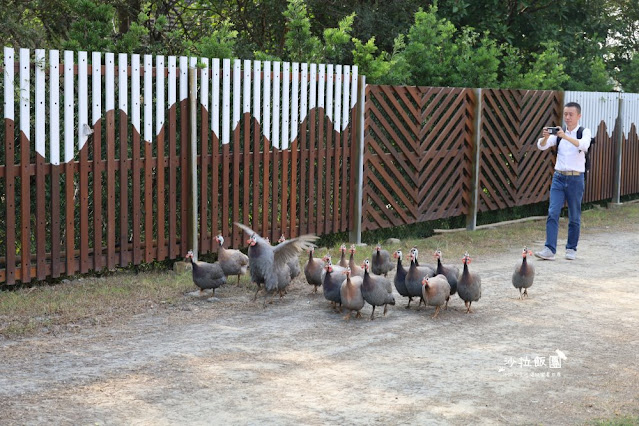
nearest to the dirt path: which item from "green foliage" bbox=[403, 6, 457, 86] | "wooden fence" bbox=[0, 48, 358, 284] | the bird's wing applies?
the bird's wing

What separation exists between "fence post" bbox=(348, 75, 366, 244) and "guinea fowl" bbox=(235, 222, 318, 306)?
339 cm

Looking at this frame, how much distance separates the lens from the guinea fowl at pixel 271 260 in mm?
7898

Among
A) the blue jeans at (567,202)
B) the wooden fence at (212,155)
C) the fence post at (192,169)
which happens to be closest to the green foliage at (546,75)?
the wooden fence at (212,155)

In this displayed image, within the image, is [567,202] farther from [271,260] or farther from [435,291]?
[271,260]

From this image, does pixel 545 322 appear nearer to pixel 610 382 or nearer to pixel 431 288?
pixel 431 288

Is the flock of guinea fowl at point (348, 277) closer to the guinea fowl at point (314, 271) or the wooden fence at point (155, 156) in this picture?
the guinea fowl at point (314, 271)

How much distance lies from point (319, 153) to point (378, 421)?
6.16 meters

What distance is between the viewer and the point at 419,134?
12258 mm

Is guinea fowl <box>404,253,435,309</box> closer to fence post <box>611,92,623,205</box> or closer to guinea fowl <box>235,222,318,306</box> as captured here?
guinea fowl <box>235,222,318,306</box>

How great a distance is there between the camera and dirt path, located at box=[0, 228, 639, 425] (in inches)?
200

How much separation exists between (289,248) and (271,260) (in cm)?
20

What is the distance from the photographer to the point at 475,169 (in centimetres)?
1325

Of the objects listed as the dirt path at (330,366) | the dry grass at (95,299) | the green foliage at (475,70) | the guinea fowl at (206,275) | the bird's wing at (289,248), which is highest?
the green foliage at (475,70)

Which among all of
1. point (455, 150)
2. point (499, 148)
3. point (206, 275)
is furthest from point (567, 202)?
point (206, 275)
